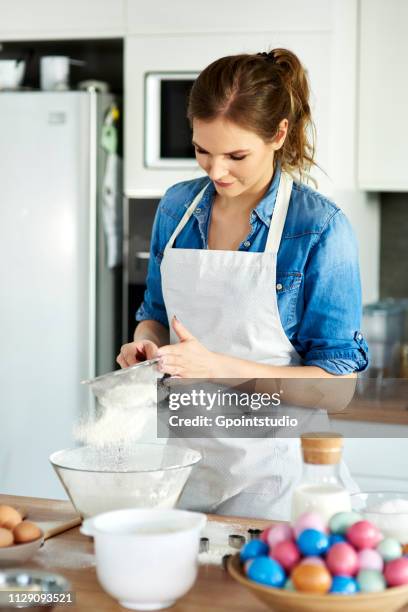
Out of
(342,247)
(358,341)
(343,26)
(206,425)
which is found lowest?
(206,425)

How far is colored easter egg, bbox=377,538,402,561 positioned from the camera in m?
1.01

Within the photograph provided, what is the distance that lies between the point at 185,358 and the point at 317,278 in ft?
0.92

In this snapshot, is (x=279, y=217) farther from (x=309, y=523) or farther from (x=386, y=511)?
(x=309, y=523)

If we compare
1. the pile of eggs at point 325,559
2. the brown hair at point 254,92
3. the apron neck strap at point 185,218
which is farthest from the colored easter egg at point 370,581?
the apron neck strap at point 185,218

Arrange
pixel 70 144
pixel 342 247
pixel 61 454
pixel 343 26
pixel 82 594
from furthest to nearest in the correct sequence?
pixel 70 144 < pixel 343 26 < pixel 342 247 < pixel 61 454 < pixel 82 594

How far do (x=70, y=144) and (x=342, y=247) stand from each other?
5.16ft

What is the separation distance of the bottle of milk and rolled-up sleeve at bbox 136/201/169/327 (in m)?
0.78

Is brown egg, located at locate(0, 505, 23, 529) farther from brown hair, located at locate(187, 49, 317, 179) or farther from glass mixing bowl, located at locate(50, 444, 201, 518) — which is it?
brown hair, located at locate(187, 49, 317, 179)

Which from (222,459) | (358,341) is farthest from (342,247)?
(222,459)

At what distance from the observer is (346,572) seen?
0.97 metres

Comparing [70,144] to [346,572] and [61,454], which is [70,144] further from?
[346,572]

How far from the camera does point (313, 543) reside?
3.27 ft

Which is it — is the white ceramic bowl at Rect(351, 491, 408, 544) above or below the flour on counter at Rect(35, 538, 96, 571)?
above

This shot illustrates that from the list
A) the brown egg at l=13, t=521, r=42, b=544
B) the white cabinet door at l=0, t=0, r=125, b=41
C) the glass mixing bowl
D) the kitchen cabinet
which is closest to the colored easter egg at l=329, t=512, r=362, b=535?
the glass mixing bowl
